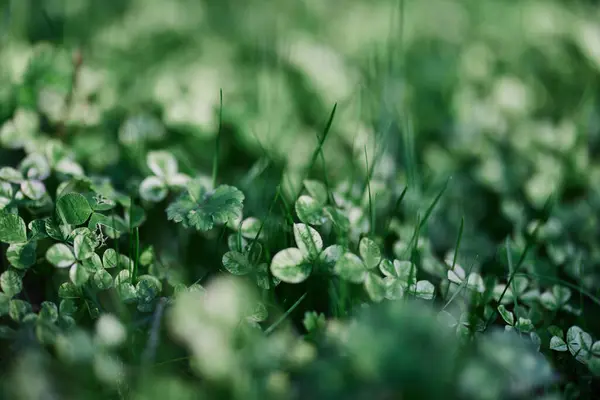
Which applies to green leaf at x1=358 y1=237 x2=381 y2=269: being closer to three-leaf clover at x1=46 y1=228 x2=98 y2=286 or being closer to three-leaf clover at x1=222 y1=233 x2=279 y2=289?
three-leaf clover at x1=222 y1=233 x2=279 y2=289

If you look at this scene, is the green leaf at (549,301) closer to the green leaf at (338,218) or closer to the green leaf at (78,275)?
the green leaf at (338,218)

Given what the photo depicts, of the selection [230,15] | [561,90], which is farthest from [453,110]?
[230,15]

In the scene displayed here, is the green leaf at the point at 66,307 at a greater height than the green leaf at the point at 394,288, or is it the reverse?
the green leaf at the point at 394,288

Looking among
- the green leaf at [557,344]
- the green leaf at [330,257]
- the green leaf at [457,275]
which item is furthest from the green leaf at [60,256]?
the green leaf at [557,344]

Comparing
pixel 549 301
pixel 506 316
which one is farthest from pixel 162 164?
pixel 549 301

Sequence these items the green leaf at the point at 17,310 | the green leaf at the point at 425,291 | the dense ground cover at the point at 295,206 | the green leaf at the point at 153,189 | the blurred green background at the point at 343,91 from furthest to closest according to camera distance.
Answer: the blurred green background at the point at 343,91 → the green leaf at the point at 153,189 → the green leaf at the point at 425,291 → the green leaf at the point at 17,310 → the dense ground cover at the point at 295,206

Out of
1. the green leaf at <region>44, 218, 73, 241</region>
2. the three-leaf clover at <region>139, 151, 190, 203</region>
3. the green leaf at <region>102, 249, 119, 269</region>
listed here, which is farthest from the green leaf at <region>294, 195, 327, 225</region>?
the green leaf at <region>44, 218, 73, 241</region>
